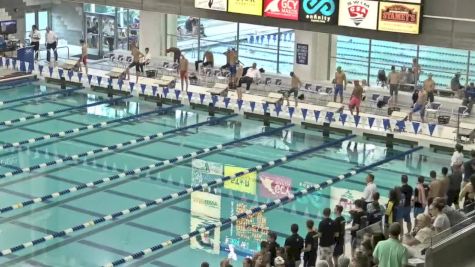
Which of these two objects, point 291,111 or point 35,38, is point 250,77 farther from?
point 35,38

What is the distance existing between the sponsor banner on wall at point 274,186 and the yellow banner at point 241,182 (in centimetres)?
16

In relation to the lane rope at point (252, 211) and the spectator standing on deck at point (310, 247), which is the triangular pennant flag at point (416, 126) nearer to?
the lane rope at point (252, 211)

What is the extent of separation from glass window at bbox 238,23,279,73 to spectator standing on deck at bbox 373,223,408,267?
22.7 meters

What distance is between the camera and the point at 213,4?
24.0 m

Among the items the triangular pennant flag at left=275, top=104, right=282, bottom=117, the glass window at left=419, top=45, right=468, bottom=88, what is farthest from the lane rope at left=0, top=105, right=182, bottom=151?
the glass window at left=419, top=45, right=468, bottom=88

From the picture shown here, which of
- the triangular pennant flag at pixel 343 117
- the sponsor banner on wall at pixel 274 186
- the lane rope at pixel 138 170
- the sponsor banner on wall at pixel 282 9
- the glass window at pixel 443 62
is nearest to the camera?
the lane rope at pixel 138 170

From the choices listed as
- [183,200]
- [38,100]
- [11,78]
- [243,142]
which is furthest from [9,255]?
[11,78]

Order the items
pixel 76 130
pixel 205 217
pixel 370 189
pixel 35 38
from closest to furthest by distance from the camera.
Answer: pixel 370 189, pixel 205 217, pixel 76 130, pixel 35 38

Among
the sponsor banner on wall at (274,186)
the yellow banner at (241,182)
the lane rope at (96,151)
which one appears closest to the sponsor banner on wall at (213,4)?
the lane rope at (96,151)

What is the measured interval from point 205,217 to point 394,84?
943 centimetres

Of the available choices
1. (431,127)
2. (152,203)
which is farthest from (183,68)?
(152,203)

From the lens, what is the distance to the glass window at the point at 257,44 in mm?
32562

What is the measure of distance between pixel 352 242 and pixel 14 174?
26.8 ft

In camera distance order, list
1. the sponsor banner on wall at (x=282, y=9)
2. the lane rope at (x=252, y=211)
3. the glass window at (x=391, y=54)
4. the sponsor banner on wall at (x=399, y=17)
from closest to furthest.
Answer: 1. the lane rope at (x=252, y=211)
2. the sponsor banner on wall at (x=399, y=17)
3. the sponsor banner on wall at (x=282, y=9)
4. the glass window at (x=391, y=54)
